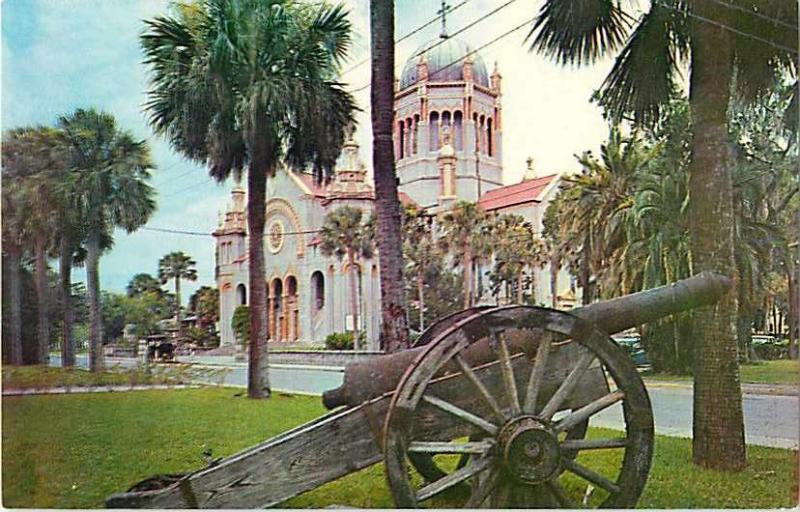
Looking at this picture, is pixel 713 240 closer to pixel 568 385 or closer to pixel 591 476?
pixel 568 385

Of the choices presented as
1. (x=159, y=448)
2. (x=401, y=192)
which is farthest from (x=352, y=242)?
(x=159, y=448)

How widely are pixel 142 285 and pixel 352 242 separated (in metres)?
1.24

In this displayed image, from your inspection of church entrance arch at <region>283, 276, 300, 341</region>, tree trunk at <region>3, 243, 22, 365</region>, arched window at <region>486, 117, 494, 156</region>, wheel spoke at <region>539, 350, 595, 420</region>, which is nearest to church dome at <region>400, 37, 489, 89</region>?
arched window at <region>486, 117, 494, 156</region>

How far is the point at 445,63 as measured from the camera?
192 inches

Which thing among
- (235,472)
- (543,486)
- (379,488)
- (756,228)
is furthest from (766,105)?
(235,472)

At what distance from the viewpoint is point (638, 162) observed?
4926 millimetres

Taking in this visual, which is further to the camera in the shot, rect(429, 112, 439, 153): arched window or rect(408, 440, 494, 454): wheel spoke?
rect(429, 112, 439, 153): arched window

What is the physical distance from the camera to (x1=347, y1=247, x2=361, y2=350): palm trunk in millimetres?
4746

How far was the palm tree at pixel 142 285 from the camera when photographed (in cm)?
481

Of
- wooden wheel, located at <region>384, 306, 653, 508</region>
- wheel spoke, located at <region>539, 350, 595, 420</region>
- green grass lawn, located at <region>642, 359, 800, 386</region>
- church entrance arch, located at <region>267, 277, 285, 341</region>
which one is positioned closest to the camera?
wooden wheel, located at <region>384, 306, 653, 508</region>

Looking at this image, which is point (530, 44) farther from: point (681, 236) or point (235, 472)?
point (235, 472)

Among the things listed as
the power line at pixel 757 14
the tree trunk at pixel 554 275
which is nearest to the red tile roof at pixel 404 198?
the tree trunk at pixel 554 275

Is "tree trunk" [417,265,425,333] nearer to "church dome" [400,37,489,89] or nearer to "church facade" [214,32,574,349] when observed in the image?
"church facade" [214,32,574,349]

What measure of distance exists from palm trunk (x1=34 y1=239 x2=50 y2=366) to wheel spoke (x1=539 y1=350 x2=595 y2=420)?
9.68 ft
